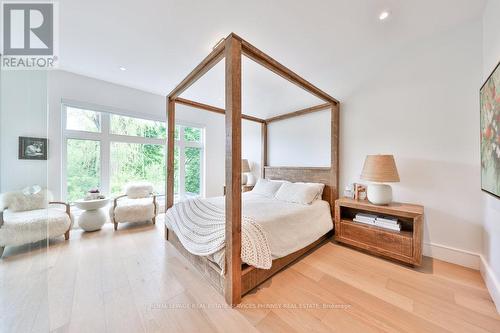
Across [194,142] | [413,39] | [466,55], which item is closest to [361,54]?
[413,39]

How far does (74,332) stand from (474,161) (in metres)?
3.97

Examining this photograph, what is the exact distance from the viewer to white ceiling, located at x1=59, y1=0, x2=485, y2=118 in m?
1.78

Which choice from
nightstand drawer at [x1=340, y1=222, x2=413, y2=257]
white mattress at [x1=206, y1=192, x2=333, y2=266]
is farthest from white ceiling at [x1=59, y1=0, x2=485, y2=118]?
nightstand drawer at [x1=340, y1=222, x2=413, y2=257]

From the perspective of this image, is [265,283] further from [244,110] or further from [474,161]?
[244,110]

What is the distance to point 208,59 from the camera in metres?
1.83

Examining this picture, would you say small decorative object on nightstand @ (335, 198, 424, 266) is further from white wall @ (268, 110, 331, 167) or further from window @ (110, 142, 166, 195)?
window @ (110, 142, 166, 195)

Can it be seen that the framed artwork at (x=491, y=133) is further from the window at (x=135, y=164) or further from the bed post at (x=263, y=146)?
the window at (x=135, y=164)

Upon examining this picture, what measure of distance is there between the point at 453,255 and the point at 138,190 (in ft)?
16.3

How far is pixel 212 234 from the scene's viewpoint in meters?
1.76

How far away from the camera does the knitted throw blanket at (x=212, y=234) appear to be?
1631mm

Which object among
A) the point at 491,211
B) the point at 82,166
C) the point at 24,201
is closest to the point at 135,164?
the point at 82,166

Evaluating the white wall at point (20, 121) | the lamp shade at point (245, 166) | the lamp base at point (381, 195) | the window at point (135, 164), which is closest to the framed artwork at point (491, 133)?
the lamp base at point (381, 195)

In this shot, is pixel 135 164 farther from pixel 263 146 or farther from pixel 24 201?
pixel 263 146

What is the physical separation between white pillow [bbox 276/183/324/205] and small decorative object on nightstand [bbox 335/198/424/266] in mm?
385
